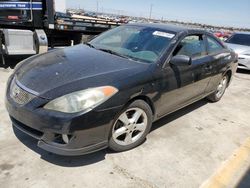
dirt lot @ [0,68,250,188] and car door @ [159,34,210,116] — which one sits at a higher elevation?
car door @ [159,34,210,116]

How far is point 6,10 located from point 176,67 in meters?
5.44

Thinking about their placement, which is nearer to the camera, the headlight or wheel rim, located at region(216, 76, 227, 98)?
the headlight

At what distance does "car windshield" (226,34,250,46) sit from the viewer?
1021 cm

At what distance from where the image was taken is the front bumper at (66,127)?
260cm

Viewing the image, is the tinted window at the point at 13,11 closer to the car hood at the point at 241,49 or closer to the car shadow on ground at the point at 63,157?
the car shadow on ground at the point at 63,157

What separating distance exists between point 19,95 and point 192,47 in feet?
8.90

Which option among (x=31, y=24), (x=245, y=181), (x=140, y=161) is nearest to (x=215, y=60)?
(x=245, y=181)

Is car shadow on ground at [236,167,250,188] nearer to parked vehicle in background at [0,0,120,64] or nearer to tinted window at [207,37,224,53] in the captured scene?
tinted window at [207,37,224,53]

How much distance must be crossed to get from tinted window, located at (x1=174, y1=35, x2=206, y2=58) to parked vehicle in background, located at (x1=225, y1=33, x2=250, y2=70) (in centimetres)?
542

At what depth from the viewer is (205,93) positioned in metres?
4.88

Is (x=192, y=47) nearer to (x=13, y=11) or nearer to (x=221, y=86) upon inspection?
(x=221, y=86)

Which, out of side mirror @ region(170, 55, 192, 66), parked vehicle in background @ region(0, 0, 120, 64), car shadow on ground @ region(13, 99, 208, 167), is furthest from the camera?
parked vehicle in background @ region(0, 0, 120, 64)

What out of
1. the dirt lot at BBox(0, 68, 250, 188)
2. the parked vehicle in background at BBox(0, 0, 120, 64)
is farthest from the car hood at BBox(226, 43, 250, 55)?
the dirt lot at BBox(0, 68, 250, 188)

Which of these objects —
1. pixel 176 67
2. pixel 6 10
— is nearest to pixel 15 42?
pixel 6 10
